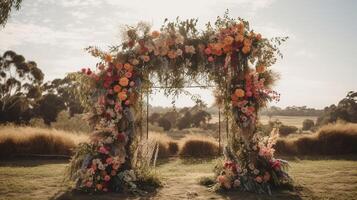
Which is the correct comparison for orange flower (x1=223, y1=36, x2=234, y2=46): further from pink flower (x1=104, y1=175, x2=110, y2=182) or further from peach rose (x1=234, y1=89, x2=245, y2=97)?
pink flower (x1=104, y1=175, x2=110, y2=182)

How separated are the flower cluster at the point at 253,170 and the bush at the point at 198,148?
8094 millimetres

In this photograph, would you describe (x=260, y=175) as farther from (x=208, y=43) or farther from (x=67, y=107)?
(x=67, y=107)

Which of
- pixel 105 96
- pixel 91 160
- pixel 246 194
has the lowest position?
pixel 246 194

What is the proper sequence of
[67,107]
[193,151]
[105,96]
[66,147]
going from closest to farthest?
[105,96] < [66,147] < [193,151] < [67,107]

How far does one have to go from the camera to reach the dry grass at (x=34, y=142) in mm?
13655

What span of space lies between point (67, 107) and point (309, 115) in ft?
193

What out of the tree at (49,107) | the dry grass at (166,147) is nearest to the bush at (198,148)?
the dry grass at (166,147)

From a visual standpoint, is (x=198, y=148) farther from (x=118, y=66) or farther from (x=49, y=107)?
(x=49, y=107)

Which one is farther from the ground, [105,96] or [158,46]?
[158,46]

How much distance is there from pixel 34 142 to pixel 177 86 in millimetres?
8408

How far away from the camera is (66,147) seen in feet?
46.9

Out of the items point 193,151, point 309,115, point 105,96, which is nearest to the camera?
point 105,96

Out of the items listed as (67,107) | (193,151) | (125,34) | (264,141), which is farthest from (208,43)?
(67,107)

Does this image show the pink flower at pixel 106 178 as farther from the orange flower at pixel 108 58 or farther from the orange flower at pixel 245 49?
the orange flower at pixel 245 49
